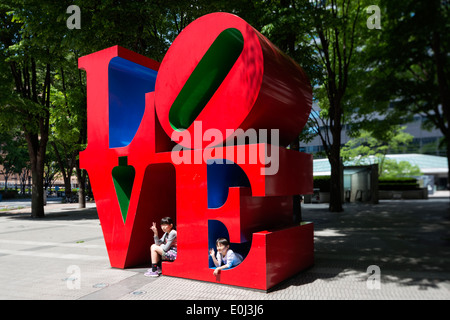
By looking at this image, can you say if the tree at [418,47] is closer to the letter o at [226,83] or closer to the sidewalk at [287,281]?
the letter o at [226,83]

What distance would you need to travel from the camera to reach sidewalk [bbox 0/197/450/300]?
5.57 metres

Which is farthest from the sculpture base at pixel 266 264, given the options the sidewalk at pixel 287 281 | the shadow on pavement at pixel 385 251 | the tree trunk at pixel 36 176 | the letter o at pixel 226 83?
the tree trunk at pixel 36 176

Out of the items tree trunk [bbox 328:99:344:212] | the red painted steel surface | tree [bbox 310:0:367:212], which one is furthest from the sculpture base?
tree trunk [bbox 328:99:344:212]

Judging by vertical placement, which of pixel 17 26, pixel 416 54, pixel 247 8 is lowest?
pixel 416 54

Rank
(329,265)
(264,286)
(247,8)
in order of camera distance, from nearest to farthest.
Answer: (264,286)
(329,265)
(247,8)

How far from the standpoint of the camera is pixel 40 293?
18.8ft

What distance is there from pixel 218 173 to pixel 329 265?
3380 millimetres

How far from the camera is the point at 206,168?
20.7 ft

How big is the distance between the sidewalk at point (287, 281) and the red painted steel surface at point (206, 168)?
1.36 ft

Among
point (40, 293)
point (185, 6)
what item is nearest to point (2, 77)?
point (185, 6)

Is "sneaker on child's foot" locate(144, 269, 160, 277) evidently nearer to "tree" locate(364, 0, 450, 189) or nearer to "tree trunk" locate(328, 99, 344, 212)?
"tree" locate(364, 0, 450, 189)

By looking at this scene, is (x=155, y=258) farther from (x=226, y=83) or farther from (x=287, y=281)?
(x=226, y=83)

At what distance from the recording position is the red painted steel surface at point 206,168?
19.2 feet
